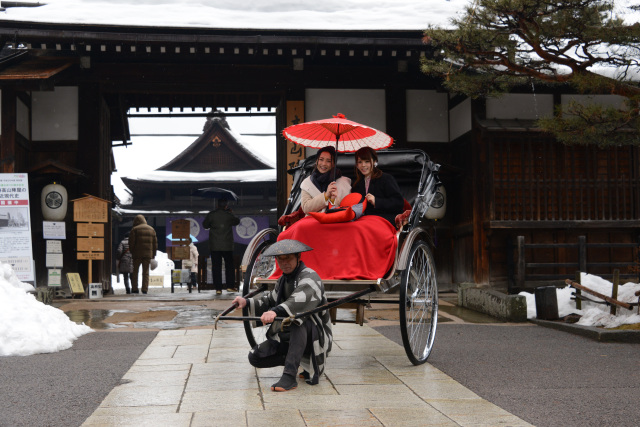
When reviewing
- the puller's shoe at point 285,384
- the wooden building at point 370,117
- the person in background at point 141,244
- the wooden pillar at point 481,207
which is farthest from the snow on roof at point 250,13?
the puller's shoe at point 285,384

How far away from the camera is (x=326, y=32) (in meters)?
10.9

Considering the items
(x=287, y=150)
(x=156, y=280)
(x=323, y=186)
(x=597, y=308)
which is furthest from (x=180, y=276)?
(x=323, y=186)

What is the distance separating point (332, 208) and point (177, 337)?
2488 mm

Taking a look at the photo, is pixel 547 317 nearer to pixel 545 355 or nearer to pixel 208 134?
pixel 545 355

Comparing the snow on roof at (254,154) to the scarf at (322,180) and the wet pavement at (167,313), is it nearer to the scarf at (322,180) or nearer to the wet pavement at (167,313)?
the wet pavement at (167,313)

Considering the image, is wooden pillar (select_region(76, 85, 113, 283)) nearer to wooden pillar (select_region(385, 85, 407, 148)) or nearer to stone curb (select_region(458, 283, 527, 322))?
wooden pillar (select_region(385, 85, 407, 148))

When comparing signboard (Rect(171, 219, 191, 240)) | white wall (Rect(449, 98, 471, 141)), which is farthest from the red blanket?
signboard (Rect(171, 219, 191, 240))

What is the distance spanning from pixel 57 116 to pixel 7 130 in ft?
4.10

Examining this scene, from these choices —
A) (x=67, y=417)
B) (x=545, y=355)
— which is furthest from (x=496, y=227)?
(x=67, y=417)

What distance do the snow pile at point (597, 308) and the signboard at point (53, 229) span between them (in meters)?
7.74

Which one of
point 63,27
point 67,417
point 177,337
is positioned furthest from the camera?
point 63,27

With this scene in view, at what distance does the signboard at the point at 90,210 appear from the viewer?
1138 cm

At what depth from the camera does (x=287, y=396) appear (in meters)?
4.15

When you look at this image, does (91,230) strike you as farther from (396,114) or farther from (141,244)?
(396,114)
